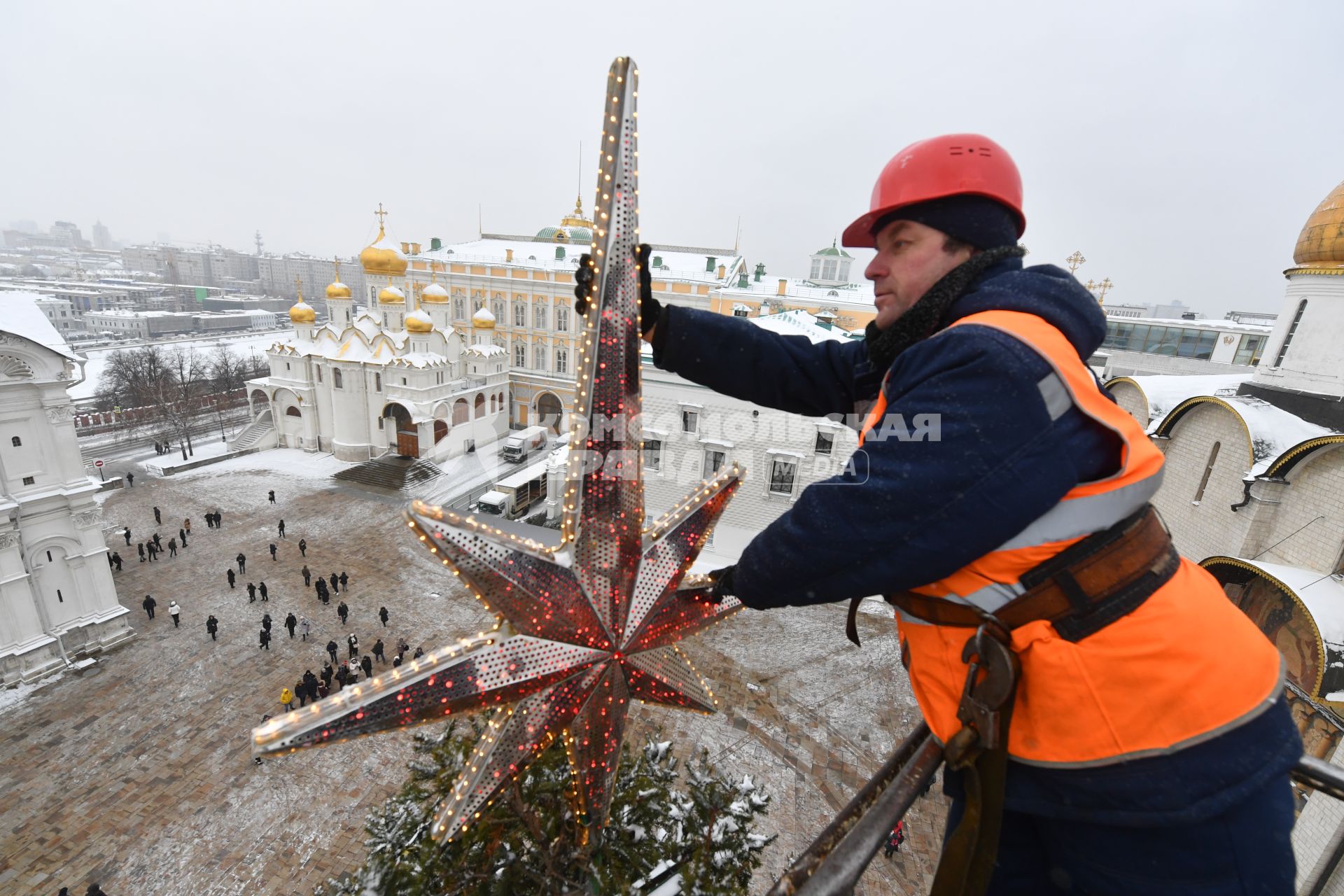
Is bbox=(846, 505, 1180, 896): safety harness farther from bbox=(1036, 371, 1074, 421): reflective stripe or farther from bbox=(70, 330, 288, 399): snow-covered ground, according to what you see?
bbox=(70, 330, 288, 399): snow-covered ground

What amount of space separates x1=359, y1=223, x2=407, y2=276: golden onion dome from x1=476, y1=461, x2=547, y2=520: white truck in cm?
1741

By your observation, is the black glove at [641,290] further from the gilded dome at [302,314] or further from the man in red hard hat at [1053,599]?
the gilded dome at [302,314]

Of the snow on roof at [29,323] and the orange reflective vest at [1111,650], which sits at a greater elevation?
the orange reflective vest at [1111,650]

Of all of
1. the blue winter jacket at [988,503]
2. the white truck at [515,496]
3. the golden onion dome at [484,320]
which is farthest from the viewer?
the golden onion dome at [484,320]

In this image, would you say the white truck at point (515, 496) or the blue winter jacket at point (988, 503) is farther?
the white truck at point (515, 496)

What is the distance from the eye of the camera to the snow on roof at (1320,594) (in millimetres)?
7422

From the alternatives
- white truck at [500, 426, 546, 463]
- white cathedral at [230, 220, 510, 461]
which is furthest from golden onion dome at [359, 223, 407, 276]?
white truck at [500, 426, 546, 463]

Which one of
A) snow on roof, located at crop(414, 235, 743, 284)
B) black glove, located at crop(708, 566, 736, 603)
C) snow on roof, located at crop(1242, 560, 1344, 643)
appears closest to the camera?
black glove, located at crop(708, 566, 736, 603)

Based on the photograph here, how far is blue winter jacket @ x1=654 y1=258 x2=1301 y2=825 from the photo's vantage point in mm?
1480

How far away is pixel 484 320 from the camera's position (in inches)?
1316

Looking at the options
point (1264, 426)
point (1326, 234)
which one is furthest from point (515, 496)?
point (1326, 234)

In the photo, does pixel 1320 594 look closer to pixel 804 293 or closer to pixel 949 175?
pixel 949 175

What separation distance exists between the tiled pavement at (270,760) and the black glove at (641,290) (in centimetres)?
950

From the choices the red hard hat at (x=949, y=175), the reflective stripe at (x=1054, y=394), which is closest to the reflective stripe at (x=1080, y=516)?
the reflective stripe at (x=1054, y=394)
